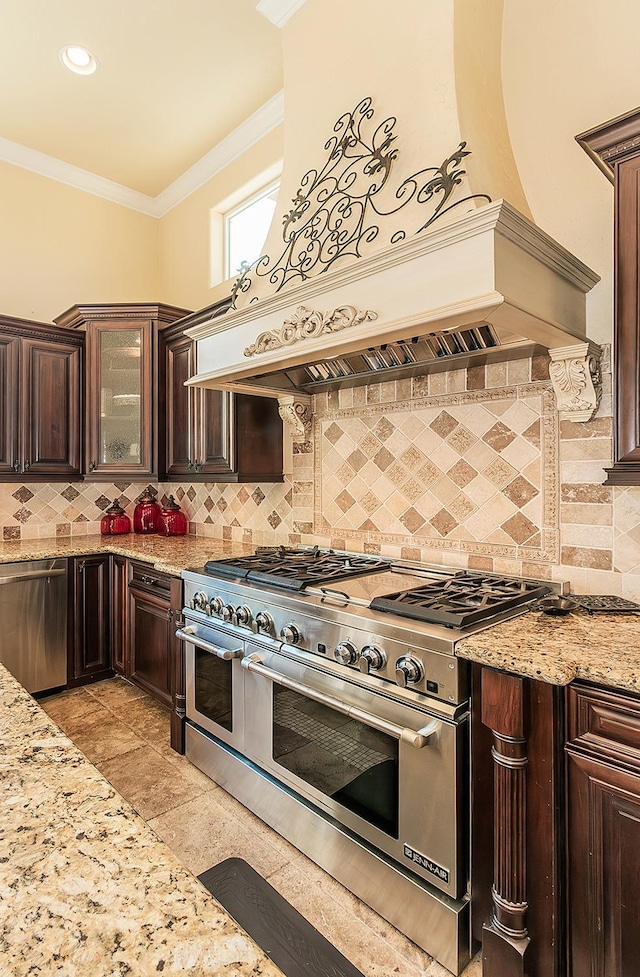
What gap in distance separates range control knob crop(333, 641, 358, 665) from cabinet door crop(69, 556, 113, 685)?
227 centimetres

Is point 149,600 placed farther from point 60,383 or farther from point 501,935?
point 501,935

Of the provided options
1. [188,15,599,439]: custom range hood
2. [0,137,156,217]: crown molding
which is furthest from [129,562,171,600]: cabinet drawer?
[0,137,156,217]: crown molding

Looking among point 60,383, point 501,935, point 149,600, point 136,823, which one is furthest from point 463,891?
point 60,383

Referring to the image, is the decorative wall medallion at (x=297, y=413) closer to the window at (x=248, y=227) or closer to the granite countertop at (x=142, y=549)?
the granite countertop at (x=142, y=549)

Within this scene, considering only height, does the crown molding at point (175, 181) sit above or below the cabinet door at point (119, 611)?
above

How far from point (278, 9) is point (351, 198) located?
1.35 metres

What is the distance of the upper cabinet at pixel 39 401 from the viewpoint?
3393 mm

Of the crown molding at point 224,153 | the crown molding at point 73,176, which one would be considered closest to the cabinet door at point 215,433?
the crown molding at point 224,153

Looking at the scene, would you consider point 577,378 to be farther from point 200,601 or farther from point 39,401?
point 39,401

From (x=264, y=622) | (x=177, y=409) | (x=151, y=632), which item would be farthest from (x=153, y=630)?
(x=177, y=409)

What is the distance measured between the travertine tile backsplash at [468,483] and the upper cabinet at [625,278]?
1.00 ft

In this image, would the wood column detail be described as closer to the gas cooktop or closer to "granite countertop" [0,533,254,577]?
the gas cooktop

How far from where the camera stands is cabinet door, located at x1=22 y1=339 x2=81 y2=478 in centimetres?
346

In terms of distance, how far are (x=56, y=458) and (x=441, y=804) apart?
3.20 metres
